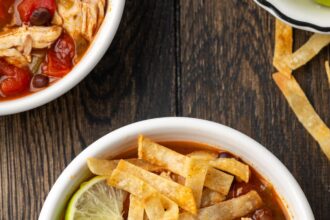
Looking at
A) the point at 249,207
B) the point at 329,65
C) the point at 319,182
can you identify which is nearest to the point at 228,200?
the point at 249,207

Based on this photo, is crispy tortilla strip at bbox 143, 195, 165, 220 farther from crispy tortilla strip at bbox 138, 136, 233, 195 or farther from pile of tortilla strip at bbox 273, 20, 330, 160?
pile of tortilla strip at bbox 273, 20, 330, 160

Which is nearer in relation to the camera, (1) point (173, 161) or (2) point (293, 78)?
(1) point (173, 161)

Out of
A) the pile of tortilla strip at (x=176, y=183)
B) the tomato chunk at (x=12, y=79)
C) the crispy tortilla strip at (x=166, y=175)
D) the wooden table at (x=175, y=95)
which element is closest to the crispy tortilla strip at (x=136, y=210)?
the pile of tortilla strip at (x=176, y=183)

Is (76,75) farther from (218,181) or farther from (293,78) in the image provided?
(293,78)

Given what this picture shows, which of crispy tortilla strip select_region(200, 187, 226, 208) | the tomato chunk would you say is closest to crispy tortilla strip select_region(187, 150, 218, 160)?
crispy tortilla strip select_region(200, 187, 226, 208)

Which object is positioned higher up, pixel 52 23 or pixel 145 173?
pixel 52 23

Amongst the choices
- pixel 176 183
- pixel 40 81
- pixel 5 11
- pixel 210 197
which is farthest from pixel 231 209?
pixel 5 11

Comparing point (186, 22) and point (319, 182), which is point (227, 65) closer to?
point (186, 22)
